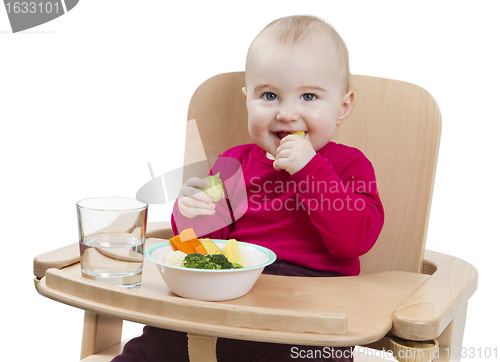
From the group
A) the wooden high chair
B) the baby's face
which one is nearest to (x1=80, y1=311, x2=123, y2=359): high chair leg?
the wooden high chair

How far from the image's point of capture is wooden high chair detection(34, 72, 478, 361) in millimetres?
1319

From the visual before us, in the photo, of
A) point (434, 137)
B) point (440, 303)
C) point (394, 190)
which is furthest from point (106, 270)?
point (434, 137)

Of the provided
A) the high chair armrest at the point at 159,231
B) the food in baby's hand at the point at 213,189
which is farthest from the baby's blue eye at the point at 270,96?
the high chair armrest at the point at 159,231

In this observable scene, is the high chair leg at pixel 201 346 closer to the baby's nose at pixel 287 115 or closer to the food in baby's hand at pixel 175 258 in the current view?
the food in baby's hand at pixel 175 258

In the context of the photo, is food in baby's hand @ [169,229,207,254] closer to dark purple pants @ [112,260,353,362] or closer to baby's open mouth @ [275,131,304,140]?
dark purple pants @ [112,260,353,362]

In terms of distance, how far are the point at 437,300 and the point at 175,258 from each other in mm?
606

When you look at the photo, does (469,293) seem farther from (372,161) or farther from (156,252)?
(156,252)

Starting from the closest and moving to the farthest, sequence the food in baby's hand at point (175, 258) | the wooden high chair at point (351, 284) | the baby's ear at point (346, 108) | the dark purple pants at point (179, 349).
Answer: the wooden high chair at point (351, 284)
the food in baby's hand at point (175, 258)
the dark purple pants at point (179, 349)
the baby's ear at point (346, 108)

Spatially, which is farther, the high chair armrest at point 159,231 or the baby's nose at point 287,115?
the high chair armrest at point 159,231

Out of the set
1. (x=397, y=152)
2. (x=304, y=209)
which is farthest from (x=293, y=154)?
(x=397, y=152)

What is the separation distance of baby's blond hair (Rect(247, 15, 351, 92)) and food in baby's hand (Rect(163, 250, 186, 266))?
604 mm

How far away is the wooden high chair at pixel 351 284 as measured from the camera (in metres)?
1.32

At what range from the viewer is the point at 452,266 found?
1773mm

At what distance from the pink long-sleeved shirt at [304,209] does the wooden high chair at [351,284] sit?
11cm
